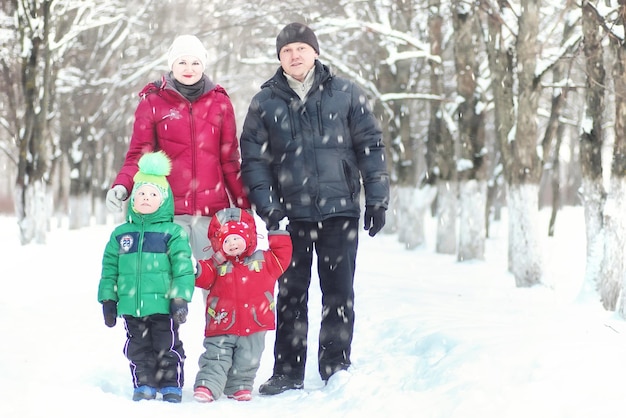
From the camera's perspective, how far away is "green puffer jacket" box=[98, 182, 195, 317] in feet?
14.8

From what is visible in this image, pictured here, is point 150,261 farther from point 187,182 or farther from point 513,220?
point 513,220

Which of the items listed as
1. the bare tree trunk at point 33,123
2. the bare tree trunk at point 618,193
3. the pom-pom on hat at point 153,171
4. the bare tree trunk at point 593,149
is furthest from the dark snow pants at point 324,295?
the bare tree trunk at point 33,123

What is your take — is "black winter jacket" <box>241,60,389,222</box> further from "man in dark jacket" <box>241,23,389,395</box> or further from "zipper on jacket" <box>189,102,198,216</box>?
"zipper on jacket" <box>189,102,198,216</box>

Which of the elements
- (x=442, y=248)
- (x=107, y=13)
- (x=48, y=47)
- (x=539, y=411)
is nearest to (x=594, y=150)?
(x=539, y=411)

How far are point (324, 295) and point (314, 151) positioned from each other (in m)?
0.96

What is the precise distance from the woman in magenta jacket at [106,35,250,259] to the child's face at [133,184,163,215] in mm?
291

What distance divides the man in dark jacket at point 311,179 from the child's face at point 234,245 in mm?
199

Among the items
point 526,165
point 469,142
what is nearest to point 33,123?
point 469,142

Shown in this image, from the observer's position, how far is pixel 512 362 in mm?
4008

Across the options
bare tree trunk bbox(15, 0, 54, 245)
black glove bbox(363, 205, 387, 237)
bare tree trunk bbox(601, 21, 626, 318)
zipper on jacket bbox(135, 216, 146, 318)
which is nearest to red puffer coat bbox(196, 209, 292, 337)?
zipper on jacket bbox(135, 216, 146, 318)

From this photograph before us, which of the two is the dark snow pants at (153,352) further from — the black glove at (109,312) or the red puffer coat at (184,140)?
the red puffer coat at (184,140)

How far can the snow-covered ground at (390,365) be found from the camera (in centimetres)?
373

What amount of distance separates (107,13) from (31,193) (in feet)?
27.5

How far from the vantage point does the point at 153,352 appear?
464cm
